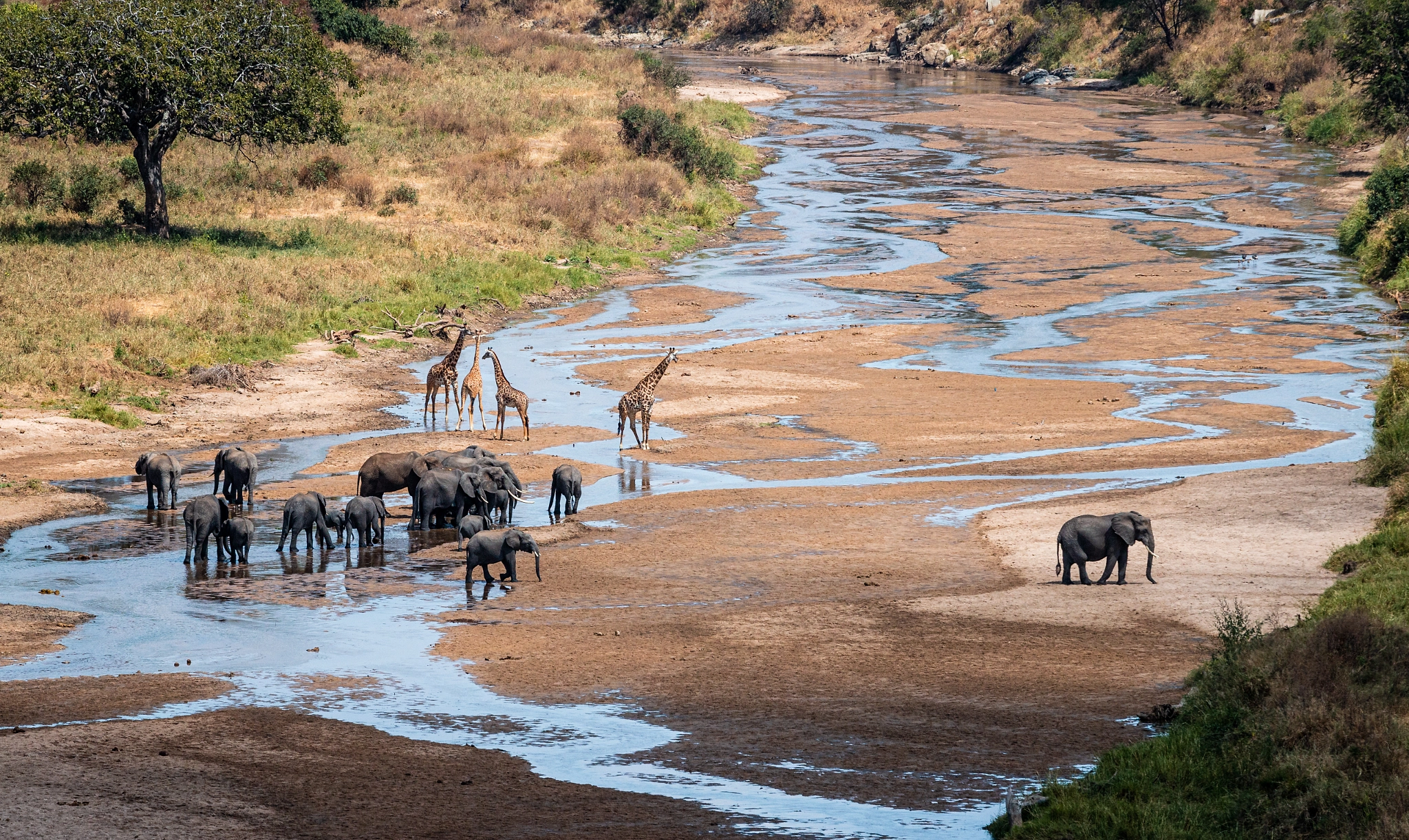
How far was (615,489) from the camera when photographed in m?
23.0

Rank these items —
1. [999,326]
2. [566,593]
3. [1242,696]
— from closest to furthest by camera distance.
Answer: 1. [1242,696]
2. [566,593]
3. [999,326]

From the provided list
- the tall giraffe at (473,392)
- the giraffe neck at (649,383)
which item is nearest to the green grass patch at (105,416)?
the tall giraffe at (473,392)

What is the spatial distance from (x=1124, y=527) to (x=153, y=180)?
29.2 meters

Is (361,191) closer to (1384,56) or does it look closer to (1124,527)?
(1124,527)

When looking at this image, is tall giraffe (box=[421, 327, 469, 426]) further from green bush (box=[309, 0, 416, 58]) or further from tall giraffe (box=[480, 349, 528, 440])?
green bush (box=[309, 0, 416, 58])

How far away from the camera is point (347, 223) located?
44188mm

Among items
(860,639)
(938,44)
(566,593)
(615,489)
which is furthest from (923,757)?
(938,44)

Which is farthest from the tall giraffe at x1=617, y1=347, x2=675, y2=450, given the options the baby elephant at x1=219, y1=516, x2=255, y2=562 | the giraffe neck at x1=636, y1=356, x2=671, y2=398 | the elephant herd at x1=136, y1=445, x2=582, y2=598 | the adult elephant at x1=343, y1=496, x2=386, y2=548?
the baby elephant at x1=219, y1=516, x2=255, y2=562

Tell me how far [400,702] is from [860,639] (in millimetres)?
4778

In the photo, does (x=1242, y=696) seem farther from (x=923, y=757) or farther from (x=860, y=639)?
(x=860, y=639)

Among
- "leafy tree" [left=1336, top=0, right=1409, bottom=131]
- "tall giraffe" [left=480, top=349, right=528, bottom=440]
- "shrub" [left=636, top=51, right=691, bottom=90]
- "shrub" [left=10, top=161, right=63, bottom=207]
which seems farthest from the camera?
"shrub" [left=636, top=51, right=691, bottom=90]

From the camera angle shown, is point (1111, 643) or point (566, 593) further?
point (566, 593)

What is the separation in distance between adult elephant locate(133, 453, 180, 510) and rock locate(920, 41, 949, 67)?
11258cm

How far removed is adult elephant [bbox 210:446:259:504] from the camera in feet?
68.7
